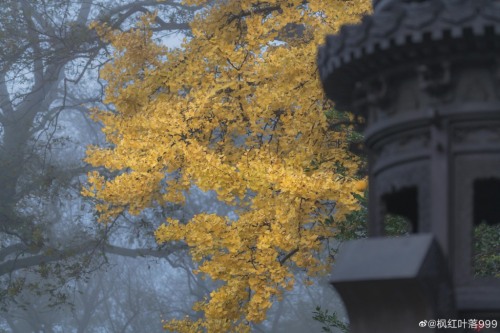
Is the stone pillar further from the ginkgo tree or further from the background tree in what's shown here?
the background tree

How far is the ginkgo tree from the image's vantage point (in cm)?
981

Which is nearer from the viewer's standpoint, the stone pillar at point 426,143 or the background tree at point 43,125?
the stone pillar at point 426,143

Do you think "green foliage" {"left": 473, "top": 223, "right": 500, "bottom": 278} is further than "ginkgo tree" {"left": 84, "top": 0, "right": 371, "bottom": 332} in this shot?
Yes

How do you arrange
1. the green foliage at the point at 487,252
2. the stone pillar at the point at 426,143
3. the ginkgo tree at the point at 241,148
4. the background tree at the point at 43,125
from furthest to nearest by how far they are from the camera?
the background tree at the point at 43,125 → the green foliage at the point at 487,252 → the ginkgo tree at the point at 241,148 → the stone pillar at the point at 426,143

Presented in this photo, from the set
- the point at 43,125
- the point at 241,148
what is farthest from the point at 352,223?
the point at 43,125

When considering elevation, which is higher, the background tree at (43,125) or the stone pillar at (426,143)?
the background tree at (43,125)

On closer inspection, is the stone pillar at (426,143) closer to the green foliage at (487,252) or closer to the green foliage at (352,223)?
the green foliage at (352,223)

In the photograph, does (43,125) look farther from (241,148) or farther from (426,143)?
(426,143)

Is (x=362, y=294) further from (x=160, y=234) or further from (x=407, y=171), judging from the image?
(x=160, y=234)

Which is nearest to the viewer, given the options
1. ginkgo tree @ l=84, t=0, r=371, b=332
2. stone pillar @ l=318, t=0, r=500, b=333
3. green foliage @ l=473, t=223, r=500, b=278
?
stone pillar @ l=318, t=0, r=500, b=333

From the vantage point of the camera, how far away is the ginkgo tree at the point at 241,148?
9812 millimetres

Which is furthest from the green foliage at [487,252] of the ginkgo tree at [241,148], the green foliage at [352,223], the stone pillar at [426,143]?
the stone pillar at [426,143]

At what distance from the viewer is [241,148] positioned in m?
11.6

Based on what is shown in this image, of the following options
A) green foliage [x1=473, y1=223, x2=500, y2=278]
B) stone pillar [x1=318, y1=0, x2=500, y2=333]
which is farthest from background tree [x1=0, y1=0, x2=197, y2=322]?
stone pillar [x1=318, y1=0, x2=500, y2=333]
